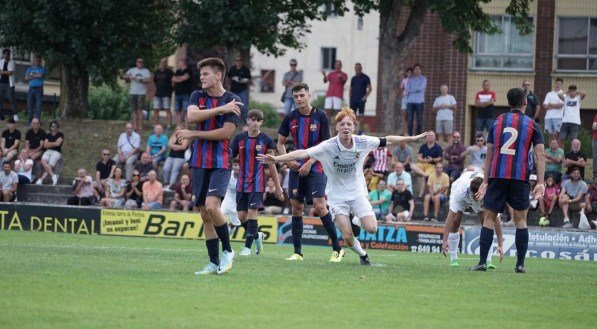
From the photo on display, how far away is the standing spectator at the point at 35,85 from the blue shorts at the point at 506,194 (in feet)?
73.4

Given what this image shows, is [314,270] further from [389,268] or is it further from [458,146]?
[458,146]

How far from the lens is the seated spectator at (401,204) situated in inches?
1085

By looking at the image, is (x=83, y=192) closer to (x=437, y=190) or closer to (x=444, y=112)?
(x=437, y=190)

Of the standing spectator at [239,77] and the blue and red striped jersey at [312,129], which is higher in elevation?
the standing spectator at [239,77]

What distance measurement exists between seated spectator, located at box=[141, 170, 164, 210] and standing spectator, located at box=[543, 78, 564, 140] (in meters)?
10.2

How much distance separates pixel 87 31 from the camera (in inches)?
1411

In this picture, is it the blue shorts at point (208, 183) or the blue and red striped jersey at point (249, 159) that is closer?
the blue shorts at point (208, 183)

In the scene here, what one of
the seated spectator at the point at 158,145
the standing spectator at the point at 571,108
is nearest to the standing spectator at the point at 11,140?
the seated spectator at the point at 158,145

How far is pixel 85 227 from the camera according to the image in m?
27.7

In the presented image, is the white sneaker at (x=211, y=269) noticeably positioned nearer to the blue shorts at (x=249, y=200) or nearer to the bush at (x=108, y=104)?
the blue shorts at (x=249, y=200)

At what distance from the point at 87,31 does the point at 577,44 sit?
58.1ft

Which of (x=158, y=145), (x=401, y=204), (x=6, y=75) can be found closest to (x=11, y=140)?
(x=6, y=75)

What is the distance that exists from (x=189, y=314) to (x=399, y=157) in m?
21.1

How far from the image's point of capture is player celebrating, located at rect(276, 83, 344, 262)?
1611cm
